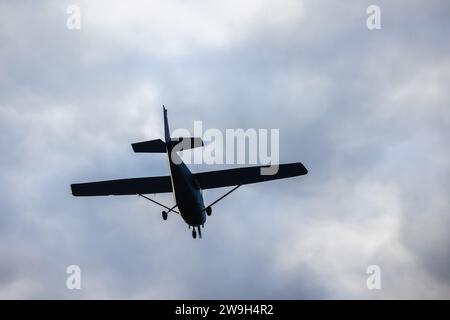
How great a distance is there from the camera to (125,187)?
4116 centimetres

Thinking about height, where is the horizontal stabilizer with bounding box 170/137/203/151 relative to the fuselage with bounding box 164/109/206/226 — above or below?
above

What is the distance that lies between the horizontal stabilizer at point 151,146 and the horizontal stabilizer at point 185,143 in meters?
1.43

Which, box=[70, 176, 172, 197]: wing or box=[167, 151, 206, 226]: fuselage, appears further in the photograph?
box=[70, 176, 172, 197]: wing

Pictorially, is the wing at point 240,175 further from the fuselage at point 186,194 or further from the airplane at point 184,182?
the fuselage at point 186,194

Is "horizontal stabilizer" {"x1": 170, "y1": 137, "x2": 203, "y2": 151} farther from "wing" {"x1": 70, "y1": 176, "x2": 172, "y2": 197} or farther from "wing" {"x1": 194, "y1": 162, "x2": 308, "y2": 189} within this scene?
"wing" {"x1": 70, "y1": 176, "x2": 172, "y2": 197}

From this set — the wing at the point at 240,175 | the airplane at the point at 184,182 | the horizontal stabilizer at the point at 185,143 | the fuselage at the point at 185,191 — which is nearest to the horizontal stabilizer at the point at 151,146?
the airplane at the point at 184,182

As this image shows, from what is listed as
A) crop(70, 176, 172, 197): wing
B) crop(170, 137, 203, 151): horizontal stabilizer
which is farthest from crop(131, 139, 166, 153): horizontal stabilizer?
crop(70, 176, 172, 197): wing

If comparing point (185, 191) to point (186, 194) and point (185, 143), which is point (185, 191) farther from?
point (185, 143)

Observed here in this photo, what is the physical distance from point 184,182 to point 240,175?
23.3 feet

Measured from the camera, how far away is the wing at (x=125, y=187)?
4091 centimetres

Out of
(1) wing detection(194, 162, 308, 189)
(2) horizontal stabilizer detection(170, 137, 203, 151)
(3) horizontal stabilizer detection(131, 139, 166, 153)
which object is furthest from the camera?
(1) wing detection(194, 162, 308, 189)

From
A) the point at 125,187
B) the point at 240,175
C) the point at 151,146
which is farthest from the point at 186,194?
the point at 125,187

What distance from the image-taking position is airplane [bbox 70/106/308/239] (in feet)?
112
